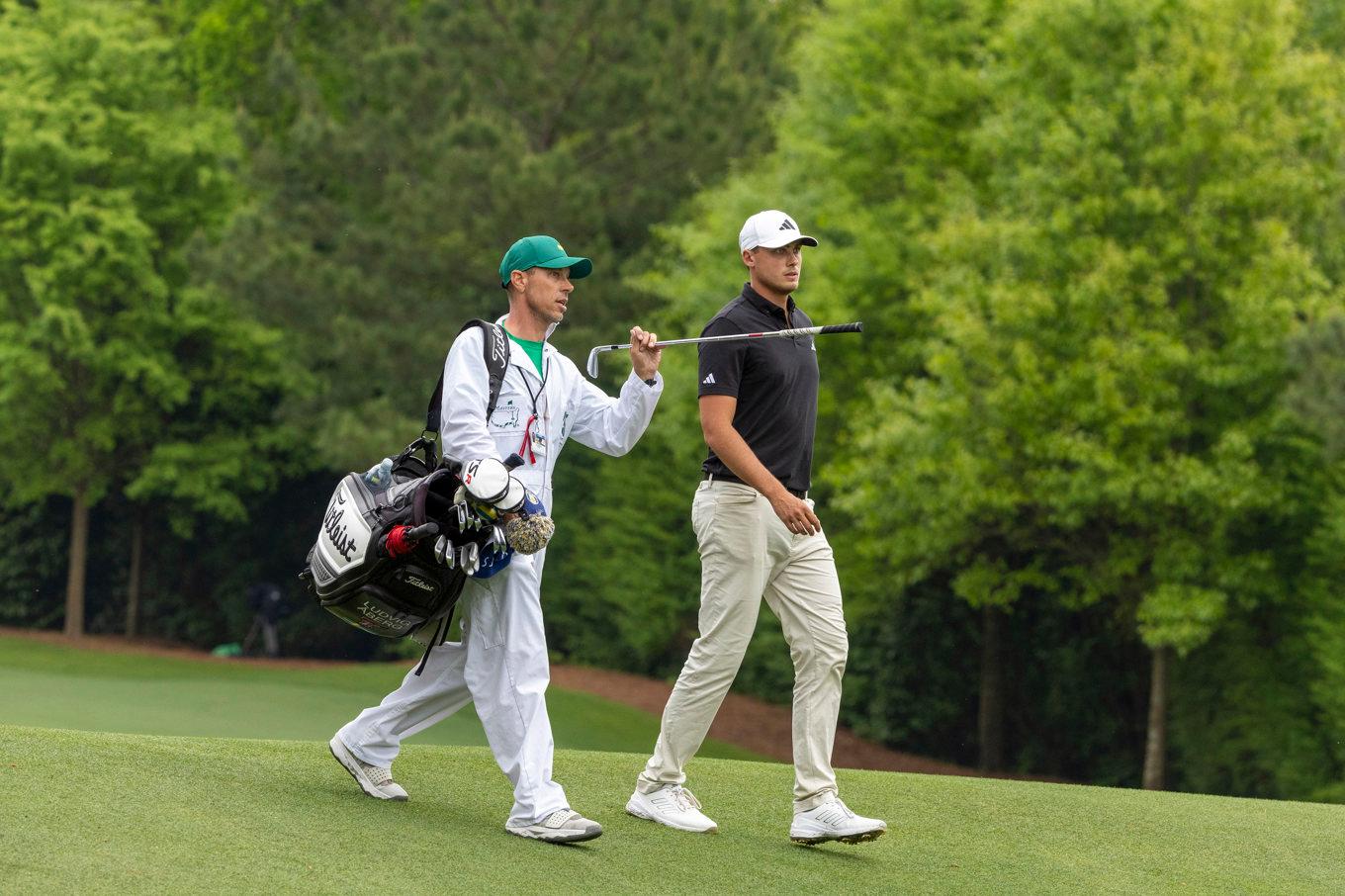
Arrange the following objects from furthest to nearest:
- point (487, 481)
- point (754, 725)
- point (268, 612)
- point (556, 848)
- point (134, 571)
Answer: point (134, 571) → point (268, 612) → point (754, 725) → point (556, 848) → point (487, 481)

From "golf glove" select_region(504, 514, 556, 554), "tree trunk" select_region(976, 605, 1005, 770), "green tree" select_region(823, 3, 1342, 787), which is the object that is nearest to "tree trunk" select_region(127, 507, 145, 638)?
"tree trunk" select_region(976, 605, 1005, 770)

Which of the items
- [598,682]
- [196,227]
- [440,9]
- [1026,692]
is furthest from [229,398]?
[1026,692]

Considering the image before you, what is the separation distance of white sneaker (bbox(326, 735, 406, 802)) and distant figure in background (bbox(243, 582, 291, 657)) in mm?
27172

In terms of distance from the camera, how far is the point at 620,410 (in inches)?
250

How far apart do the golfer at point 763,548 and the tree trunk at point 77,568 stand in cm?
2718

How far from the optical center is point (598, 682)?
84.1ft

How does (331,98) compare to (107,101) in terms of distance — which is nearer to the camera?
Answer: (107,101)

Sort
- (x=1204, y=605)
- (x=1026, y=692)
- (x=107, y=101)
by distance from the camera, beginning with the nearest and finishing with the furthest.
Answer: (x=1204, y=605), (x=1026, y=692), (x=107, y=101)

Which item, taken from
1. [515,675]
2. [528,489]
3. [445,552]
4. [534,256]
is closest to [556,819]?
[515,675]

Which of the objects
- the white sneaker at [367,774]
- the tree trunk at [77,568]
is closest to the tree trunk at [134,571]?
the tree trunk at [77,568]

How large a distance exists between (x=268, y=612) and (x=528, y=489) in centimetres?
2838

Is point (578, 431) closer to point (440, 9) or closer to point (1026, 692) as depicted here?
point (1026, 692)

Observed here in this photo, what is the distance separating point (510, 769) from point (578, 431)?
1293mm

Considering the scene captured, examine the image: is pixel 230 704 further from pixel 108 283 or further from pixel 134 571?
pixel 134 571
